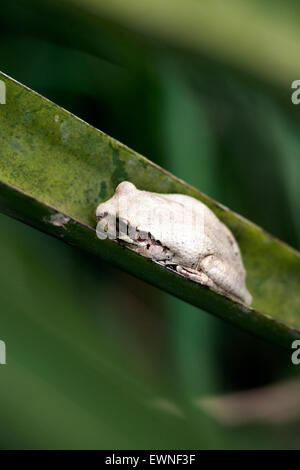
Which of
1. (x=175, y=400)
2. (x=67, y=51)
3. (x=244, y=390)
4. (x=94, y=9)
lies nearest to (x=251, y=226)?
(x=175, y=400)

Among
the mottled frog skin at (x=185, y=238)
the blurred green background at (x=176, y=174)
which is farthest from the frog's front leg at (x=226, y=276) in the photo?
the blurred green background at (x=176, y=174)

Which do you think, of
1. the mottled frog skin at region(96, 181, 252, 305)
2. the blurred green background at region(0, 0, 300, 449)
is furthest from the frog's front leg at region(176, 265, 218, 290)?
the blurred green background at region(0, 0, 300, 449)

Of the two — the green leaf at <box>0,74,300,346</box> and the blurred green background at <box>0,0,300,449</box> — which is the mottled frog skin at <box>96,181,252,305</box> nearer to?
the green leaf at <box>0,74,300,346</box>

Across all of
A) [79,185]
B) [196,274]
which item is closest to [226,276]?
[196,274]

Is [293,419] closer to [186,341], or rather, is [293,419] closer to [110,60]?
[186,341]

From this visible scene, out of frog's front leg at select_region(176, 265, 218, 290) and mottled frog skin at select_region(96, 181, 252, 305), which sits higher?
mottled frog skin at select_region(96, 181, 252, 305)
